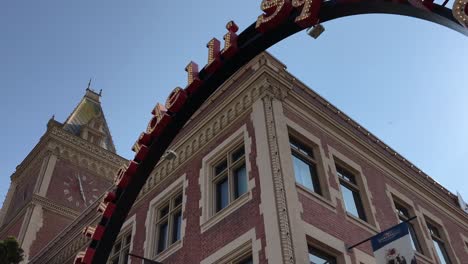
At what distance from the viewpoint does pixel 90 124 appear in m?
42.5

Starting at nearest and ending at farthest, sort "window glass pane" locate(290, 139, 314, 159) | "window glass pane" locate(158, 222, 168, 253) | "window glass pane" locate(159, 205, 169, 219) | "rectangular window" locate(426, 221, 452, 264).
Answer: "window glass pane" locate(290, 139, 314, 159)
"window glass pane" locate(158, 222, 168, 253)
"window glass pane" locate(159, 205, 169, 219)
"rectangular window" locate(426, 221, 452, 264)

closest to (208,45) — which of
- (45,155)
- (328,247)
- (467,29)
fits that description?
(328,247)

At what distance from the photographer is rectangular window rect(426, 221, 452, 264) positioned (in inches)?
721

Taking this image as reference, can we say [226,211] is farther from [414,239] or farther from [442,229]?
[442,229]

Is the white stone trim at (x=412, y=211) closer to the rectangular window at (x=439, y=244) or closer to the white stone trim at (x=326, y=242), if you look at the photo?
the rectangular window at (x=439, y=244)

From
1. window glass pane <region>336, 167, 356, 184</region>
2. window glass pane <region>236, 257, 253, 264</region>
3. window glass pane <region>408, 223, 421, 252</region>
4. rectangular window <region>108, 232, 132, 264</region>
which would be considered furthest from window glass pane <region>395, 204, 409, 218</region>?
rectangular window <region>108, 232, 132, 264</region>

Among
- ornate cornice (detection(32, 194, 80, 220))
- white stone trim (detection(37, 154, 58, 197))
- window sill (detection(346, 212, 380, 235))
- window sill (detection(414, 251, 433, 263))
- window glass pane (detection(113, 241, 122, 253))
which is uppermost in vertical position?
white stone trim (detection(37, 154, 58, 197))

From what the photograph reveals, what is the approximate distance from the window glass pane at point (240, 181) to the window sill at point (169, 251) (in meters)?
2.60

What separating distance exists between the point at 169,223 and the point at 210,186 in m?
2.35

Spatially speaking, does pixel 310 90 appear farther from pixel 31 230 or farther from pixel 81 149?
pixel 81 149

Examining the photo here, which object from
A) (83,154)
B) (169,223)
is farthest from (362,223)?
(83,154)

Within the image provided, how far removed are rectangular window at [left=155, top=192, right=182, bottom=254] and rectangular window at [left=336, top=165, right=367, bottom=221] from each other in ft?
18.0

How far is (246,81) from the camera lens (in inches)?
622

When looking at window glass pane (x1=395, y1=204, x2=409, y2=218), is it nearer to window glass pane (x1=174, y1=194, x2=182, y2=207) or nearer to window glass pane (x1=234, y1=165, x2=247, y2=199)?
window glass pane (x1=234, y1=165, x2=247, y2=199)
